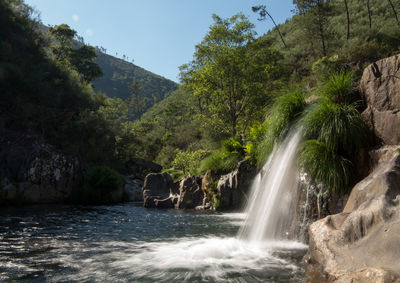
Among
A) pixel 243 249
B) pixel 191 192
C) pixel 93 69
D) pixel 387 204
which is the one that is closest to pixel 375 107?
pixel 387 204

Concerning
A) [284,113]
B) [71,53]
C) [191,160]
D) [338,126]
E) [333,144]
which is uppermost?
[71,53]

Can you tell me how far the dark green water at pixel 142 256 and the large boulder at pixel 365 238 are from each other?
0.50 meters

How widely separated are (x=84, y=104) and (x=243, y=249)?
2269 cm

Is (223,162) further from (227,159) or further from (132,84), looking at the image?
(132,84)

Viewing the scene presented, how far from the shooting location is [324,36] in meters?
28.0

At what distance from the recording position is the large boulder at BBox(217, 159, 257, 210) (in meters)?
11.5

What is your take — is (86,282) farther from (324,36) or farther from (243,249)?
(324,36)

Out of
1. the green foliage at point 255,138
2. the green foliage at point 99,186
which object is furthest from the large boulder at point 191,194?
the green foliage at point 99,186

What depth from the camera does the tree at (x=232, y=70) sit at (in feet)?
57.5

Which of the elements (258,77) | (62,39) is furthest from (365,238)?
(62,39)

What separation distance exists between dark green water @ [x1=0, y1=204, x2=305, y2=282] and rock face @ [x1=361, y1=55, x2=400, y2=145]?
110 inches

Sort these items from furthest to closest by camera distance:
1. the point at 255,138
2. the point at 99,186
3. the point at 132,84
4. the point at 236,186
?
the point at 132,84
the point at 99,186
the point at 236,186
the point at 255,138

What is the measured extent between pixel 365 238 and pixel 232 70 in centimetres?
1506

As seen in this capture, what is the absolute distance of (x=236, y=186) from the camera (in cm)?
1177
